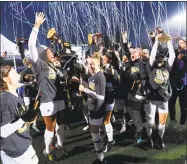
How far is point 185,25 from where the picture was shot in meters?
3.07

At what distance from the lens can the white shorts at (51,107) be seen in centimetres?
260

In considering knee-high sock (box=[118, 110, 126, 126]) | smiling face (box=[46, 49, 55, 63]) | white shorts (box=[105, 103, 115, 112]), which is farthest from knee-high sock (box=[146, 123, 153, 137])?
smiling face (box=[46, 49, 55, 63])

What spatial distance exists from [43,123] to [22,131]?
34.6 inches

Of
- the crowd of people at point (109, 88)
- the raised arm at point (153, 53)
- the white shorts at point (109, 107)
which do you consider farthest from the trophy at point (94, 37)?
the white shorts at point (109, 107)

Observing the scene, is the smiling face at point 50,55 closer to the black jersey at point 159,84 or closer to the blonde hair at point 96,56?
the blonde hair at point 96,56

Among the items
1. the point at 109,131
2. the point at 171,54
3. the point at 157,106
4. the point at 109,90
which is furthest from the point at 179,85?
the point at 109,131

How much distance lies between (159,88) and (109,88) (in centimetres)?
59

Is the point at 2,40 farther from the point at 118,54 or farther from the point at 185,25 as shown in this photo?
the point at 185,25

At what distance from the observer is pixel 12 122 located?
172 cm

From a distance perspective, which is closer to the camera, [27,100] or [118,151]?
[27,100]

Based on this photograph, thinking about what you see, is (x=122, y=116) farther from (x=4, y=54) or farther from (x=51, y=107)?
(x=4, y=54)

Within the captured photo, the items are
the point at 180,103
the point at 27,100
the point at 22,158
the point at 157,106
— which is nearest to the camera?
the point at 22,158

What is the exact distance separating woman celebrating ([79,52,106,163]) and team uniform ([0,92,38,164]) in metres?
0.82

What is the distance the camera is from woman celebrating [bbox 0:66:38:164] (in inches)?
67.0
